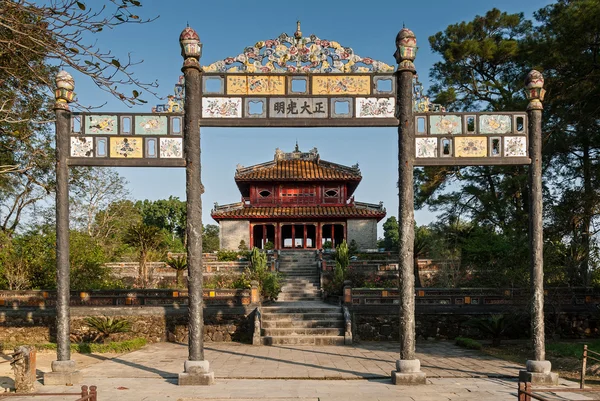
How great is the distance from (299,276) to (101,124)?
1615 cm

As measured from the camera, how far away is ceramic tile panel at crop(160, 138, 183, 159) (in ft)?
27.8

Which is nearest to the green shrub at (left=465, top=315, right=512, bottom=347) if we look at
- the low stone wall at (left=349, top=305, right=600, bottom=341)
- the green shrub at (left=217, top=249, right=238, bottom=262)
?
the low stone wall at (left=349, top=305, right=600, bottom=341)

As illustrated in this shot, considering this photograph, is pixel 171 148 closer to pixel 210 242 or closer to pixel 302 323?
pixel 302 323

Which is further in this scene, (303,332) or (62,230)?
(303,332)

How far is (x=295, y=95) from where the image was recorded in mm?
8602

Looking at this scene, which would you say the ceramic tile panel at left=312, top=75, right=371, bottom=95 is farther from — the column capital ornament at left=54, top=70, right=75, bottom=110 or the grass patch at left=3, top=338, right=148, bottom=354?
the grass patch at left=3, top=338, right=148, bottom=354

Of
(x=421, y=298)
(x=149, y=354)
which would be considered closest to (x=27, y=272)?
(x=149, y=354)

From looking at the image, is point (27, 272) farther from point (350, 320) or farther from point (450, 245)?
point (450, 245)

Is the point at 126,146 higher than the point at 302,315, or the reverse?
the point at 126,146

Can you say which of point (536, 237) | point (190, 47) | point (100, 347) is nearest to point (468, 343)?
point (536, 237)

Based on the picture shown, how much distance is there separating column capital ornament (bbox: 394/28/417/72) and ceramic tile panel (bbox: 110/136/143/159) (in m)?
4.44

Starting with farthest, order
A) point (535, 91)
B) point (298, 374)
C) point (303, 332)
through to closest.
A: point (303, 332)
point (298, 374)
point (535, 91)

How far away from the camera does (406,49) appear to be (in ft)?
27.5

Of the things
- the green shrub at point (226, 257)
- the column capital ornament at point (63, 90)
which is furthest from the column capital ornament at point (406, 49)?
the green shrub at point (226, 257)
